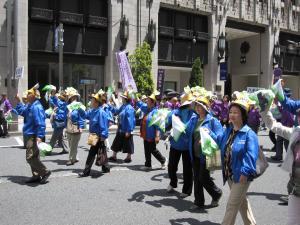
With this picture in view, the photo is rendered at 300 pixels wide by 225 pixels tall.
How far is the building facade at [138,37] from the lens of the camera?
2392 cm

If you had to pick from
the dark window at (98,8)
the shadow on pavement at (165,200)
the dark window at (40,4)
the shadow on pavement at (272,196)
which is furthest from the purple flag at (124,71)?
the shadow on pavement at (272,196)

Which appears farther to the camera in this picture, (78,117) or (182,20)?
(182,20)

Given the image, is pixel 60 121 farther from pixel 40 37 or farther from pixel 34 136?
pixel 40 37

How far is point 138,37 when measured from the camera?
95.6 feet

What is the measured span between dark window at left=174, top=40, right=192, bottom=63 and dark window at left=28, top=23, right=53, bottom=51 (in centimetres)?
1027

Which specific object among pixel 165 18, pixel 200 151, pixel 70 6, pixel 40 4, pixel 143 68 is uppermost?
pixel 165 18

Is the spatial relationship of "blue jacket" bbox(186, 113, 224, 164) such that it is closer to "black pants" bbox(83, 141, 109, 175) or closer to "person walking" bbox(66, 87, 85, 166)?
"black pants" bbox(83, 141, 109, 175)

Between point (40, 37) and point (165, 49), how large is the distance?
9.86 meters

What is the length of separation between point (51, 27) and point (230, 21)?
55.5 feet

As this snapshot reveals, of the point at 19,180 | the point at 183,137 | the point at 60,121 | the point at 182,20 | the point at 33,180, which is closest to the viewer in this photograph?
the point at 183,137

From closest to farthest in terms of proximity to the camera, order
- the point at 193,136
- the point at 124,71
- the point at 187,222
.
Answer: the point at 187,222 < the point at 193,136 < the point at 124,71

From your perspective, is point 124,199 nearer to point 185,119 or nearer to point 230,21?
point 185,119

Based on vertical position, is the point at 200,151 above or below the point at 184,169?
above

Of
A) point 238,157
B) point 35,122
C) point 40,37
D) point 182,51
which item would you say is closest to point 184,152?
point 238,157
